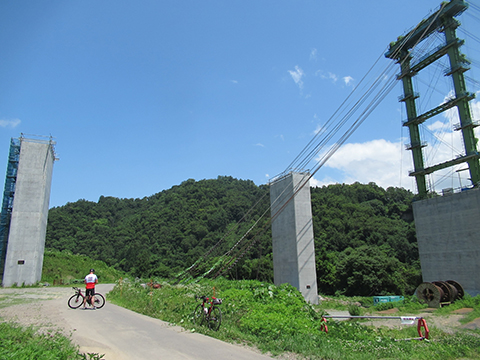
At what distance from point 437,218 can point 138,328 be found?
23054 mm

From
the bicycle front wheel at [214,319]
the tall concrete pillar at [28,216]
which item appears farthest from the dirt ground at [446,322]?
the tall concrete pillar at [28,216]

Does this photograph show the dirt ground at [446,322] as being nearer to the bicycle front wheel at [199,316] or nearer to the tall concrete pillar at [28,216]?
the bicycle front wheel at [199,316]

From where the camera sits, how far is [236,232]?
71.2 m

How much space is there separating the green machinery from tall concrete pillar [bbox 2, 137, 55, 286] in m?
30.4

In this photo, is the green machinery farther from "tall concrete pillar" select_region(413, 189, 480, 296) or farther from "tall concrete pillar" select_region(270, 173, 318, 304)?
"tall concrete pillar" select_region(270, 173, 318, 304)

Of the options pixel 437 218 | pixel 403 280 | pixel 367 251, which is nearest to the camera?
pixel 437 218

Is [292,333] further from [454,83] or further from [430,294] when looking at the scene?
[454,83]

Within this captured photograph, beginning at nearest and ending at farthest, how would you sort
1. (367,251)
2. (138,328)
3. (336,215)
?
(138,328) < (367,251) < (336,215)

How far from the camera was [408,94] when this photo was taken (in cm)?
2792

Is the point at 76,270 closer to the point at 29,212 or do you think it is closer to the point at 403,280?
the point at 29,212

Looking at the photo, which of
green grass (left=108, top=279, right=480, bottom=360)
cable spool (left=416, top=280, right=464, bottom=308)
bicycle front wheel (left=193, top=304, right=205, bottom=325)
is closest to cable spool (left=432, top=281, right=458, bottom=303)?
cable spool (left=416, top=280, right=464, bottom=308)

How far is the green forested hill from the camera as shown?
3988cm

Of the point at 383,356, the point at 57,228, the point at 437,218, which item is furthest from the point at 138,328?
the point at 57,228

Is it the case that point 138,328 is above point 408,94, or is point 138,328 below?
below
